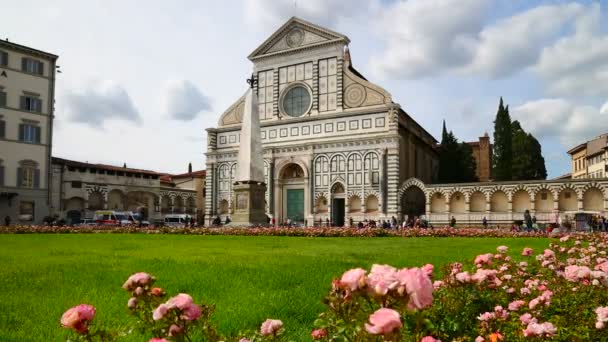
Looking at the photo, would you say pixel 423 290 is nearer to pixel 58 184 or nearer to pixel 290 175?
pixel 290 175

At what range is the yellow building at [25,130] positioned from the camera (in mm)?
40094

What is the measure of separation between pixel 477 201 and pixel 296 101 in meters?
18.5

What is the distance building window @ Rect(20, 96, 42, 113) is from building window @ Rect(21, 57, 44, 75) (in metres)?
2.24

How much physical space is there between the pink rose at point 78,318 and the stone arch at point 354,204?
137 feet

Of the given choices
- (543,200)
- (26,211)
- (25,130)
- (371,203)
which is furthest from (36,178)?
(543,200)

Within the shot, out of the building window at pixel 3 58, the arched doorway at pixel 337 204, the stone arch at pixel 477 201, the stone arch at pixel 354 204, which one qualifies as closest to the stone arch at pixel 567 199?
the stone arch at pixel 477 201

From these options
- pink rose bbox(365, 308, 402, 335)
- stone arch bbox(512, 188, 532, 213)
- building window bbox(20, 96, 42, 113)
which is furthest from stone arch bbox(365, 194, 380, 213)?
pink rose bbox(365, 308, 402, 335)

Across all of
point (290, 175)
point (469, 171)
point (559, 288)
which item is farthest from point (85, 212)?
point (559, 288)

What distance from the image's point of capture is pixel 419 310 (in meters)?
1.82

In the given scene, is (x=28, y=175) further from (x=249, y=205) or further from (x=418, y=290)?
(x=418, y=290)

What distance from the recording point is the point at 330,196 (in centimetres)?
4459

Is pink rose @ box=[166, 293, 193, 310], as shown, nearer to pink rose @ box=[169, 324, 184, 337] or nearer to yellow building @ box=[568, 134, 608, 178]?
pink rose @ box=[169, 324, 184, 337]

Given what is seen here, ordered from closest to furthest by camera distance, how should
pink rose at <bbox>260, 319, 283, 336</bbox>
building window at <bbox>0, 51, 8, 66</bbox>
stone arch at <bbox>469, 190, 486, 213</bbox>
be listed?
pink rose at <bbox>260, 319, 283, 336</bbox>, building window at <bbox>0, 51, 8, 66</bbox>, stone arch at <bbox>469, 190, 486, 213</bbox>

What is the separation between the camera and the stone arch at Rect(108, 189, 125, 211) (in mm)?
54531
